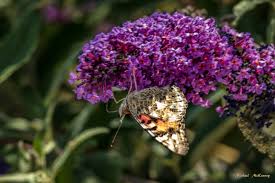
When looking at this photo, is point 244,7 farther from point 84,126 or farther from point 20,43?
point 20,43

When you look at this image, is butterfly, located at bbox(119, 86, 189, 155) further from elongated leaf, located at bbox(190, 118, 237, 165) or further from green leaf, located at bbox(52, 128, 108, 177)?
elongated leaf, located at bbox(190, 118, 237, 165)

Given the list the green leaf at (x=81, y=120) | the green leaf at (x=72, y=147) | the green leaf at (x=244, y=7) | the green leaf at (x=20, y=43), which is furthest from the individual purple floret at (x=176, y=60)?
the green leaf at (x=81, y=120)

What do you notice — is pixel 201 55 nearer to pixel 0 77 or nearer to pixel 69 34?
pixel 0 77

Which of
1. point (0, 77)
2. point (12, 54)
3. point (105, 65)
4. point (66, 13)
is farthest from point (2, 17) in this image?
point (105, 65)

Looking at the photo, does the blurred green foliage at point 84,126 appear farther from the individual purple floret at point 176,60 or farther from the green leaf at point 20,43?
the individual purple floret at point 176,60

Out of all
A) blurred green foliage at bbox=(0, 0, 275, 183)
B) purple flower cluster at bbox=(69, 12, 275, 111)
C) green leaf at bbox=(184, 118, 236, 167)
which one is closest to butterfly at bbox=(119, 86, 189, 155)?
purple flower cluster at bbox=(69, 12, 275, 111)

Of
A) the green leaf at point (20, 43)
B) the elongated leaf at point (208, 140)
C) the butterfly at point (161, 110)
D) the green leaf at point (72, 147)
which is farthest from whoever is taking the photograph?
the elongated leaf at point (208, 140)
